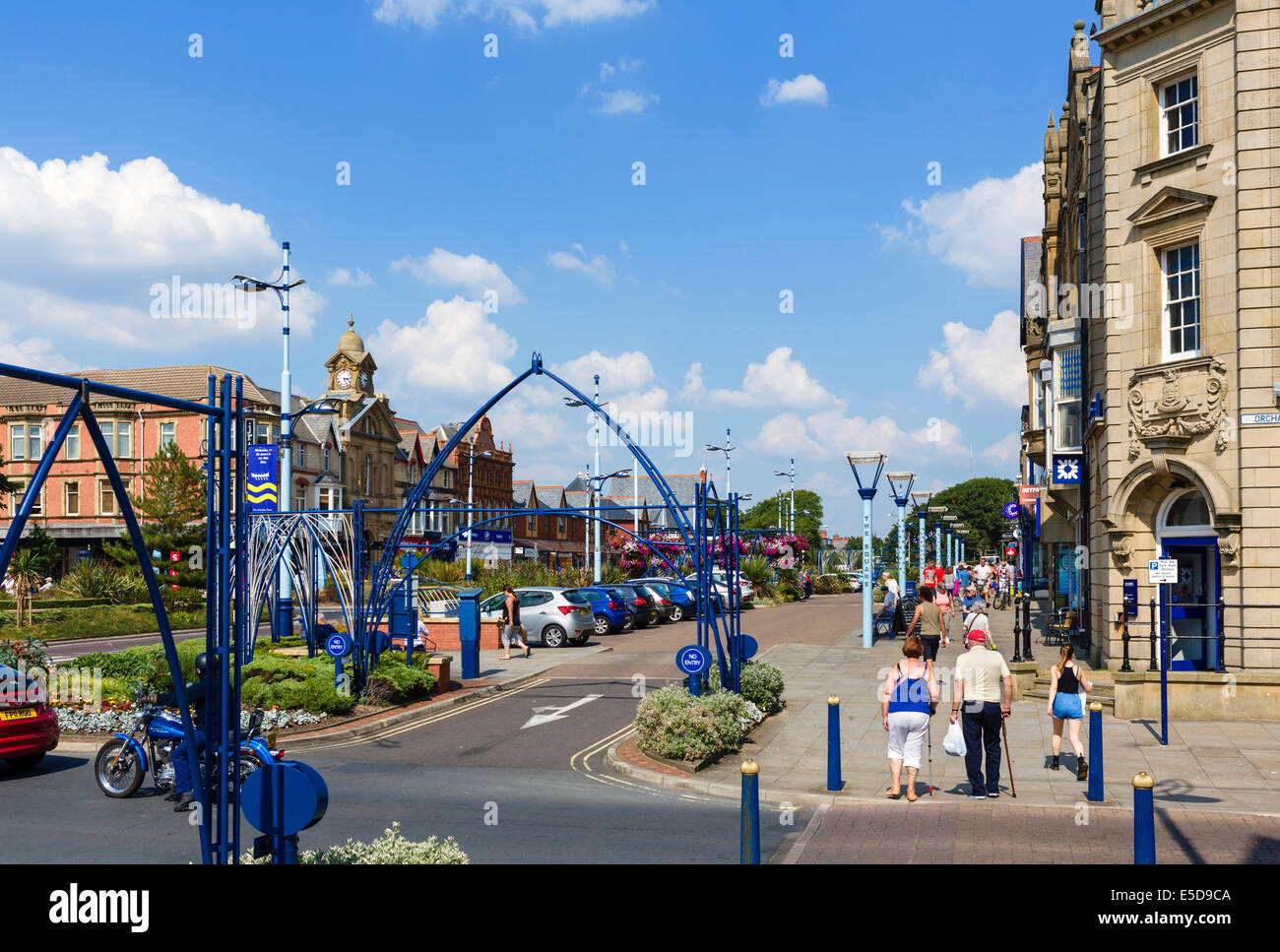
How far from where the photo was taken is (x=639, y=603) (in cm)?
3522

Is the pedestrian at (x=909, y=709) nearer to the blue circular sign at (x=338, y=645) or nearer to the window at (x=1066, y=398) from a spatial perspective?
the blue circular sign at (x=338, y=645)

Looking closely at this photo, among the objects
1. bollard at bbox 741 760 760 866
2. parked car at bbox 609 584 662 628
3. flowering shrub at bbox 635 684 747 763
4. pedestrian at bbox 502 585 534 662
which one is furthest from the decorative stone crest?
parked car at bbox 609 584 662 628

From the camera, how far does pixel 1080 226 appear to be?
23641 millimetres

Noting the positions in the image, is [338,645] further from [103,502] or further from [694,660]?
[103,502]

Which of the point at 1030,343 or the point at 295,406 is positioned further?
the point at 295,406

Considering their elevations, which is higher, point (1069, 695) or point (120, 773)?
point (1069, 695)

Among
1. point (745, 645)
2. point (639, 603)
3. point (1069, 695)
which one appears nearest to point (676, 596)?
point (639, 603)

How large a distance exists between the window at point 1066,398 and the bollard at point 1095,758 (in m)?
14.2

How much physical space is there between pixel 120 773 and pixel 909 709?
822 centimetres

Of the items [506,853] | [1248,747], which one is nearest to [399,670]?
[506,853]

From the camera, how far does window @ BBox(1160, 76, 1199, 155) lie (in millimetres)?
17953

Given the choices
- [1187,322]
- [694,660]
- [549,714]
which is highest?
[1187,322]
